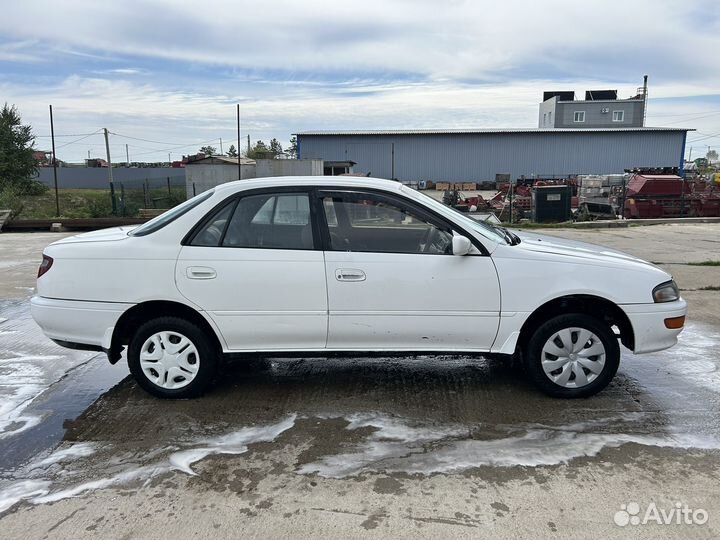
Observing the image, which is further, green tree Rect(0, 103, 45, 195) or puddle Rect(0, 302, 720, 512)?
green tree Rect(0, 103, 45, 195)

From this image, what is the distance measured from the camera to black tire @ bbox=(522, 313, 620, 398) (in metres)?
4.08

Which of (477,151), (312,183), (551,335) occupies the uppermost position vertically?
(477,151)

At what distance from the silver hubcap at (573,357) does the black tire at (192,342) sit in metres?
2.49

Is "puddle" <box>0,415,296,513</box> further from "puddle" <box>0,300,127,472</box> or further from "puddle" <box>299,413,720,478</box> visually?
"puddle" <box>299,413,720,478</box>

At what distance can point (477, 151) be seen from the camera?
47188 mm

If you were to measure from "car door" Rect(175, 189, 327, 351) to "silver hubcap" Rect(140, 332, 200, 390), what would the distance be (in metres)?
0.31

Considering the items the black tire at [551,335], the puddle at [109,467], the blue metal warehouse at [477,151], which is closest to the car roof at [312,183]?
the black tire at [551,335]

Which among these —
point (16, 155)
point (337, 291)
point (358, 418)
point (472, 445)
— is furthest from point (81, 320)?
point (16, 155)

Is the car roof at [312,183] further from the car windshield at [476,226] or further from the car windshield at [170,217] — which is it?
the car windshield at [476,226]

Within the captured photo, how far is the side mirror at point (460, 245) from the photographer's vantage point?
12.9 feet

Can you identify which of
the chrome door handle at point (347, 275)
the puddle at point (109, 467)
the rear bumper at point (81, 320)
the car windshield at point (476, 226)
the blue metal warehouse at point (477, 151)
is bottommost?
the puddle at point (109, 467)

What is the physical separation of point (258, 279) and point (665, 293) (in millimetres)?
2983

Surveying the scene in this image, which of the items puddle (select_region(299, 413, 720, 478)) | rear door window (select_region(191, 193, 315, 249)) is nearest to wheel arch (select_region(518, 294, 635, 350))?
puddle (select_region(299, 413, 720, 478))

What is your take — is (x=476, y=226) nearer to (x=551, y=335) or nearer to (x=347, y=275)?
(x=551, y=335)
